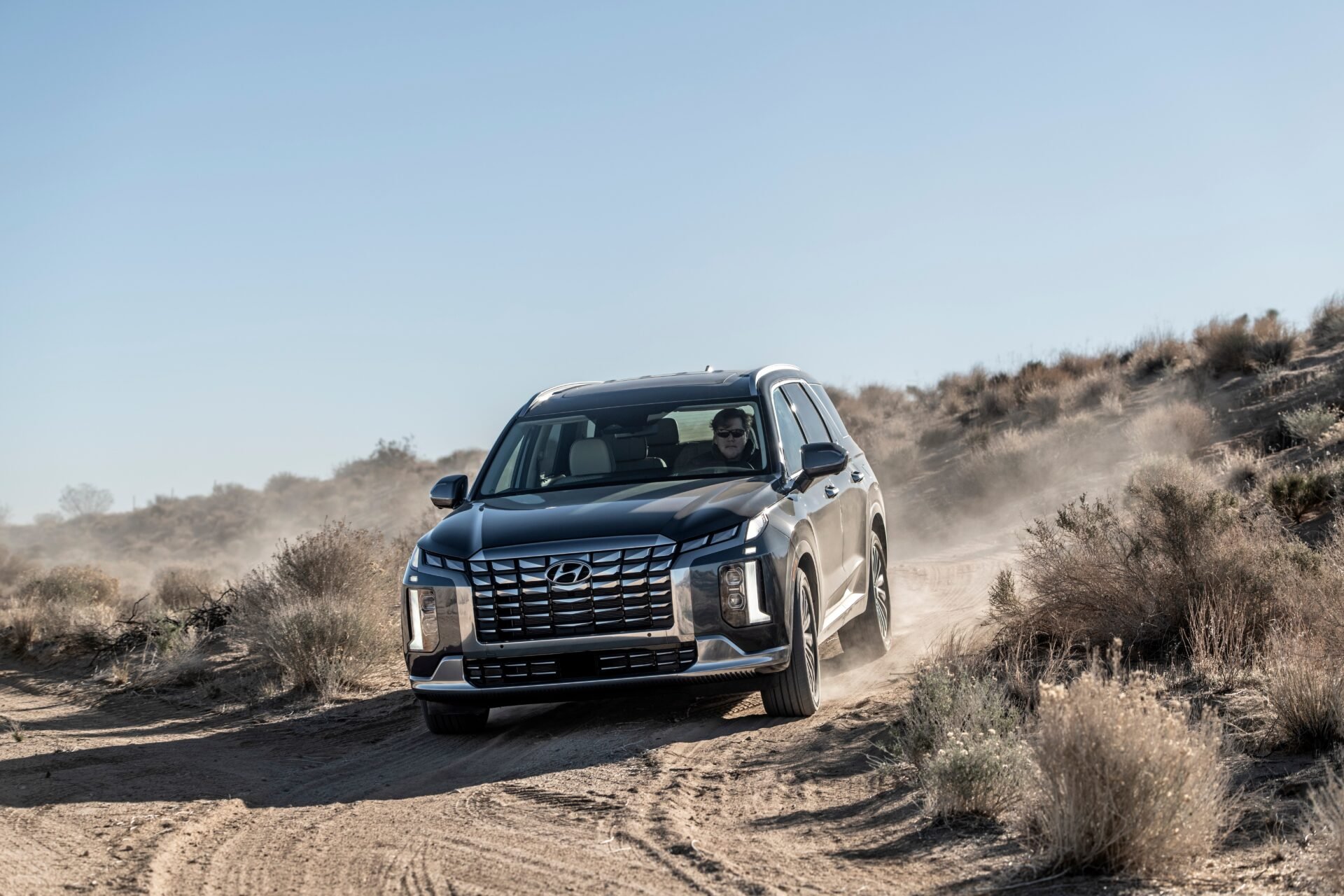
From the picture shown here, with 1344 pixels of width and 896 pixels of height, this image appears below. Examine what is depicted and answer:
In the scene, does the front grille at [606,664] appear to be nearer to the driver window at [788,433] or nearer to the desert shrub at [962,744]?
the desert shrub at [962,744]

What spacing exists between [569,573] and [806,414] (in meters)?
3.07

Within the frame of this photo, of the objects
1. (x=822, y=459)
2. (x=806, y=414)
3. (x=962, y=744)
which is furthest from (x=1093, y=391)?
(x=962, y=744)

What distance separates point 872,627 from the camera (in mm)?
9680

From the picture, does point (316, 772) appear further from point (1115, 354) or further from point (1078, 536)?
point (1115, 354)

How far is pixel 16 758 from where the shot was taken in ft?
28.4

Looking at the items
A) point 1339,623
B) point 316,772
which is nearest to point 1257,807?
point 1339,623

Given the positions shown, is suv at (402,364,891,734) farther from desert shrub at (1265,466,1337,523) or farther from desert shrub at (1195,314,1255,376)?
desert shrub at (1195,314,1255,376)

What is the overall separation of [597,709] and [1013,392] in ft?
83.4

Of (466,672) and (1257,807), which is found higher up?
(466,672)

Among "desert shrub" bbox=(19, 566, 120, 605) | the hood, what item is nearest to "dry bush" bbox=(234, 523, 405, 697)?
the hood

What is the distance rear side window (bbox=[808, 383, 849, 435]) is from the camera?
10188 millimetres

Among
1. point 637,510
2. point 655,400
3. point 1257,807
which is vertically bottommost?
point 1257,807

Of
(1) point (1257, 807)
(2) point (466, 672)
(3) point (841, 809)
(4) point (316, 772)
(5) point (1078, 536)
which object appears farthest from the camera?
(5) point (1078, 536)

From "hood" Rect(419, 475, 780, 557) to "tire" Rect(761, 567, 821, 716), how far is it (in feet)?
1.83
